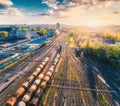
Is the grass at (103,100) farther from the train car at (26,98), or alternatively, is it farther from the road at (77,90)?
the train car at (26,98)

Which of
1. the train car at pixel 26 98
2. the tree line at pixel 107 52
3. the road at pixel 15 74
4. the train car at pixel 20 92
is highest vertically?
the tree line at pixel 107 52

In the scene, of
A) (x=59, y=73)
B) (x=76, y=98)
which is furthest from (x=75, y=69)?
(x=76, y=98)

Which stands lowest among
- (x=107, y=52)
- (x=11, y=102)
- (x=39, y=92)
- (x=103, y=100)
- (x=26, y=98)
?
(x=103, y=100)

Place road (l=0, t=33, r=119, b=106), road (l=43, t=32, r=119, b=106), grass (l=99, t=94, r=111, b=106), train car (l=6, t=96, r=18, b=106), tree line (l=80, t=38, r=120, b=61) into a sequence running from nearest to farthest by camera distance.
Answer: train car (l=6, t=96, r=18, b=106) → grass (l=99, t=94, r=111, b=106) → road (l=43, t=32, r=119, b=106) → road (l=0, t=33, r=119, b=106) → tree line (l=80, t=38, r=120, b=61)

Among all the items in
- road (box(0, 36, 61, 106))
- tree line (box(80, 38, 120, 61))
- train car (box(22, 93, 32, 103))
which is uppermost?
tree line (box(80, 38, 120, 61))

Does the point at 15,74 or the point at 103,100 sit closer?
the point at 103,100

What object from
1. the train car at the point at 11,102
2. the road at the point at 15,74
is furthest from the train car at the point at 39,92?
the road at the point at 15,74

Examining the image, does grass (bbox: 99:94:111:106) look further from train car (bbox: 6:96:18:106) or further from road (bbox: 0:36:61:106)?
road (bbox: 0:36:61:106)

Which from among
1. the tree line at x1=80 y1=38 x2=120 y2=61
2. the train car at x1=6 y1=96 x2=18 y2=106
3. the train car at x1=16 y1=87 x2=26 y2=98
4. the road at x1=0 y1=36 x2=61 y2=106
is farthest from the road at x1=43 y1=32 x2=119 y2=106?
the tree line at x1=80 y1=38 x2=120 y2=61

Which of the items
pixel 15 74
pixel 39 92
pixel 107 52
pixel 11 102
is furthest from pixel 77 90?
pixel 107 52

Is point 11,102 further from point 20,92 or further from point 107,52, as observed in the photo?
point 107,52

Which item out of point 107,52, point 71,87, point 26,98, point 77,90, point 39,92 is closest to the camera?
point 26,98
